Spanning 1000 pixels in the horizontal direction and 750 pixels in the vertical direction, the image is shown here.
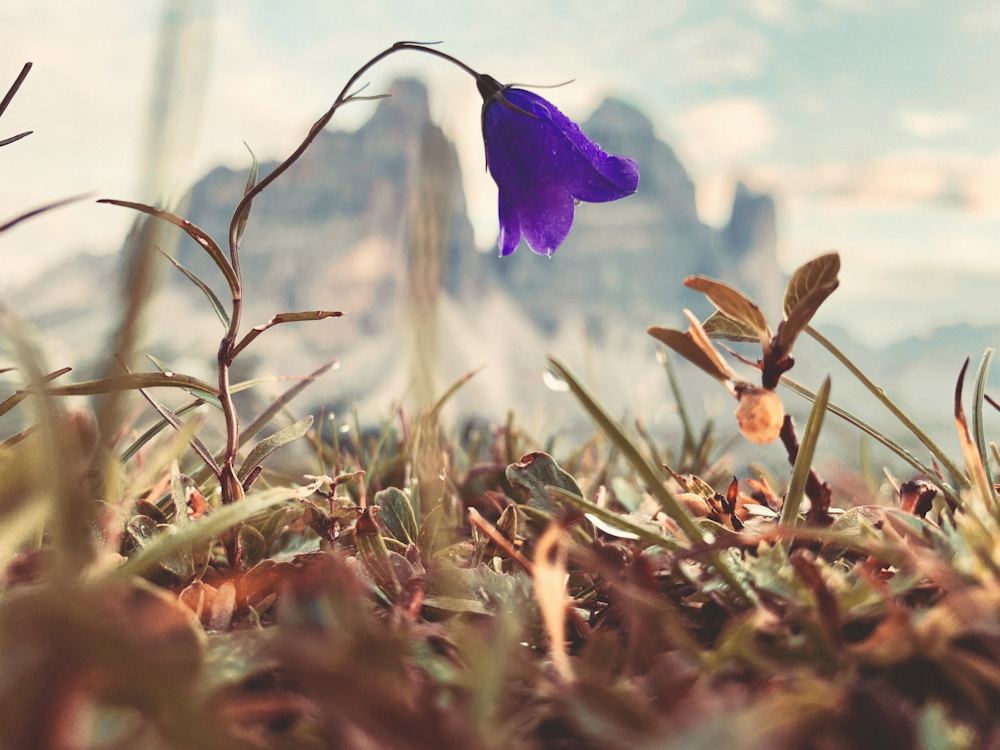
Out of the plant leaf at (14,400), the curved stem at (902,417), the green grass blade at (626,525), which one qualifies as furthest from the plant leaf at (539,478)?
the plant leaf at (14,400)

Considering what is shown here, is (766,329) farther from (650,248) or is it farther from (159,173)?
(650,248)

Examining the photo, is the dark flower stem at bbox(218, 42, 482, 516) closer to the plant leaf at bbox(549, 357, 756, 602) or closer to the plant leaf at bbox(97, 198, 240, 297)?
the plant leaf at bbox(97, 198, 240, 297)

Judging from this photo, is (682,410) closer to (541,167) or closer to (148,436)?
(541,167)

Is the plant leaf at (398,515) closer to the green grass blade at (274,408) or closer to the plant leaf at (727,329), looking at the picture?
the green grass blade at (274,408)

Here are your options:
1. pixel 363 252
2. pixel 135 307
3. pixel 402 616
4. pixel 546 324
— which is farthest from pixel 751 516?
pixel 546 324

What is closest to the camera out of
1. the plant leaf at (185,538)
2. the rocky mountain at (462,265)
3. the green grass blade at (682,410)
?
the plant leaf at (185,538)

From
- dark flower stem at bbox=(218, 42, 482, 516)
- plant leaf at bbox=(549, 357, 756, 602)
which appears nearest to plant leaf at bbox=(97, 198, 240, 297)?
dark flower stem at bbox=(218, 42, 482, 516)
